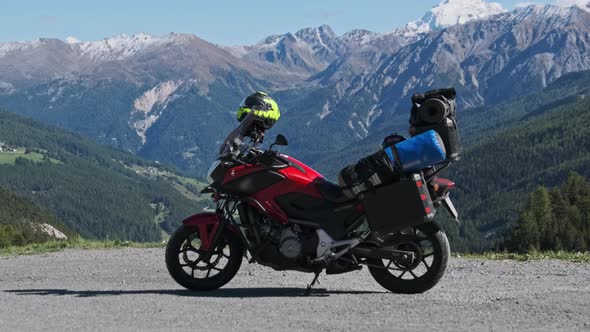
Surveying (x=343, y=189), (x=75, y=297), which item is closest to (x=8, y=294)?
(x=75, y=297)

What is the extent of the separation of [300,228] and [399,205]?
152cm

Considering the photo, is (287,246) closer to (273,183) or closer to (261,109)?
(273,183)

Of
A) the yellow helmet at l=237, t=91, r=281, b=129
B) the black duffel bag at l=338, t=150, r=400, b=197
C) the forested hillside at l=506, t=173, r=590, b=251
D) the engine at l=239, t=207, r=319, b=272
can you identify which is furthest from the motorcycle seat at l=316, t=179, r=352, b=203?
the forested hillside at l=506, t=173, r=590, b=251

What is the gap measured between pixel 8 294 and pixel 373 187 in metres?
5.84

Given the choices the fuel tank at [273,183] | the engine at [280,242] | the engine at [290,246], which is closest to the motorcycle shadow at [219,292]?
the engine at [280,242]

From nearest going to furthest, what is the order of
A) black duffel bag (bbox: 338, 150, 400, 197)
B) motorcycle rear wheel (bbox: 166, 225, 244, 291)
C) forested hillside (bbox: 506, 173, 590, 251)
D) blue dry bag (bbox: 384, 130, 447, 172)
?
blue dry bag (bbox: 384, 130, 447, 172), black duffel bag (bbox: 338, 150, 400, 197), motorcycle rear wheel (bbox: 166, 225, 244, 291), forested hillside (bbox: 506, 173, 590, 251)

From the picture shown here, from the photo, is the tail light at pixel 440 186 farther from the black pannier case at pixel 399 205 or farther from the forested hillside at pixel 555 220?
the forested hillside at pixel 555 220

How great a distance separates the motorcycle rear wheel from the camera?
476 inches

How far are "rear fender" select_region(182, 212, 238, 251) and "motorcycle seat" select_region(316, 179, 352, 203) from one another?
4.97ft

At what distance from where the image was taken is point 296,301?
1064 cm

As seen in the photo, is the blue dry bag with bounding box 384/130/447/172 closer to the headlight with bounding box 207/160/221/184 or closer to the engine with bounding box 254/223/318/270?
the engine with bounding box 254/223/318/270

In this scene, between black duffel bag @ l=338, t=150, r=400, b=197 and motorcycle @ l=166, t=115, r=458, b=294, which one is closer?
black duffel bag @ l=338, t=150, r=400, b=197

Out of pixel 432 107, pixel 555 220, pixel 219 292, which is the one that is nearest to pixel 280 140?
pixel 432 107

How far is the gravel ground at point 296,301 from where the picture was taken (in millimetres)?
9008
